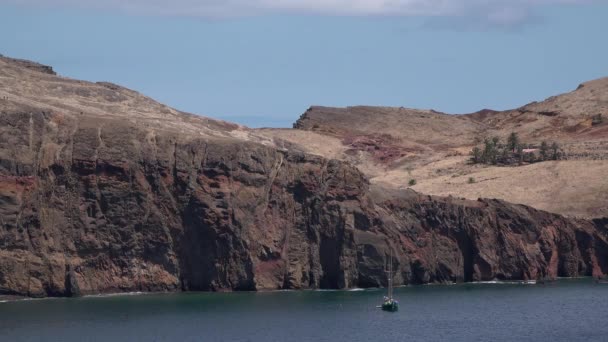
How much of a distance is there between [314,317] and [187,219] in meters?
19.3

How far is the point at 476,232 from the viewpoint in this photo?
422 feet

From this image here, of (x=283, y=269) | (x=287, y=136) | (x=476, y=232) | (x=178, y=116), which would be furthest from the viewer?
(x=287, y=136)

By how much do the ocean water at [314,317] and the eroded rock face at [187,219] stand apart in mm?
2437

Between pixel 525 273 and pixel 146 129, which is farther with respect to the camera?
pixel 525 273

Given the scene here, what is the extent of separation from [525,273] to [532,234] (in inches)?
141

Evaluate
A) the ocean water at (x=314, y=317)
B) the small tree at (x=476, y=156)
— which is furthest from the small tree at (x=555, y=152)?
the ocean water at (x=314, y=317)

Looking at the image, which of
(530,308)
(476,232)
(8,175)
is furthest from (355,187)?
(8,175)

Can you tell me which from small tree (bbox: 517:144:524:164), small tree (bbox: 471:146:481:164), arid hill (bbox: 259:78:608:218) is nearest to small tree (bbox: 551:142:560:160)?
arid hill (bbox: 259:78:608:218)

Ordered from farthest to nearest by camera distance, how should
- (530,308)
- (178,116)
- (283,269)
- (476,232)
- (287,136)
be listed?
(287,136) → (178,116) → (476,232) → (283,269) → (530,308)

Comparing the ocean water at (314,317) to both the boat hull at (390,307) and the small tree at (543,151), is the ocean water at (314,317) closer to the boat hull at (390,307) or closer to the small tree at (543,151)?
the boat hull at (390,307)

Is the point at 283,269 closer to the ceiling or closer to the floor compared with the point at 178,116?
closer to the floor

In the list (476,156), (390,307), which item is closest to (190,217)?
(390,307)

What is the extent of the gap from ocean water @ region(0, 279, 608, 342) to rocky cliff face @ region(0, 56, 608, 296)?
255 cm

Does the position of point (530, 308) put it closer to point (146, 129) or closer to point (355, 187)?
point (355, 187)
